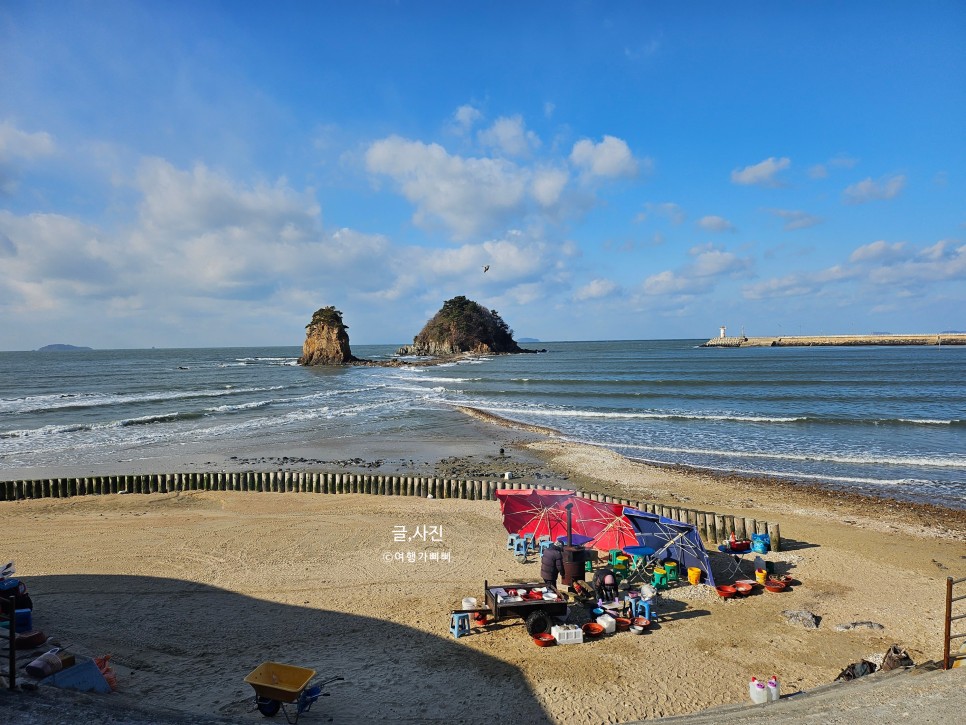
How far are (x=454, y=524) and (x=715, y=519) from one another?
25.0 ft

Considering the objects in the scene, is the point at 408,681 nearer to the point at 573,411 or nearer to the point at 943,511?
the point at 943,511

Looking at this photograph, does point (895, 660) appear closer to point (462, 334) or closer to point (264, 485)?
point (264, 485)

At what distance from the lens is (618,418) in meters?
38.2

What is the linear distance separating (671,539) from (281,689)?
881 cm

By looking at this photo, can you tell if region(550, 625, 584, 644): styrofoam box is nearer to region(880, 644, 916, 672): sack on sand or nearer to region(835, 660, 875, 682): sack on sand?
region(835, 660, 875, 682): sack on sand

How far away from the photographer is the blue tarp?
41.6 ft

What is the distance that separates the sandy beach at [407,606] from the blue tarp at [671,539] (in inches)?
24.4

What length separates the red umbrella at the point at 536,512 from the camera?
546 inches

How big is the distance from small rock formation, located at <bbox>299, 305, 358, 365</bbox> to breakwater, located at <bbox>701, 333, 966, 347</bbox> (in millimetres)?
123404

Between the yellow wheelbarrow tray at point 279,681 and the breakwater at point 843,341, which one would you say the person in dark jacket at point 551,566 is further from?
the breakwater at point 843,341

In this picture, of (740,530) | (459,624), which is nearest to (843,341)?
(740,530)

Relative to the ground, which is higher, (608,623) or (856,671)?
(856,671)

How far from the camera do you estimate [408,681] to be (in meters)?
9.18

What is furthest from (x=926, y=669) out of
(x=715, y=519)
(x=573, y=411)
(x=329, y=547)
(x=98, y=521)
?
(x=573, y=411)
